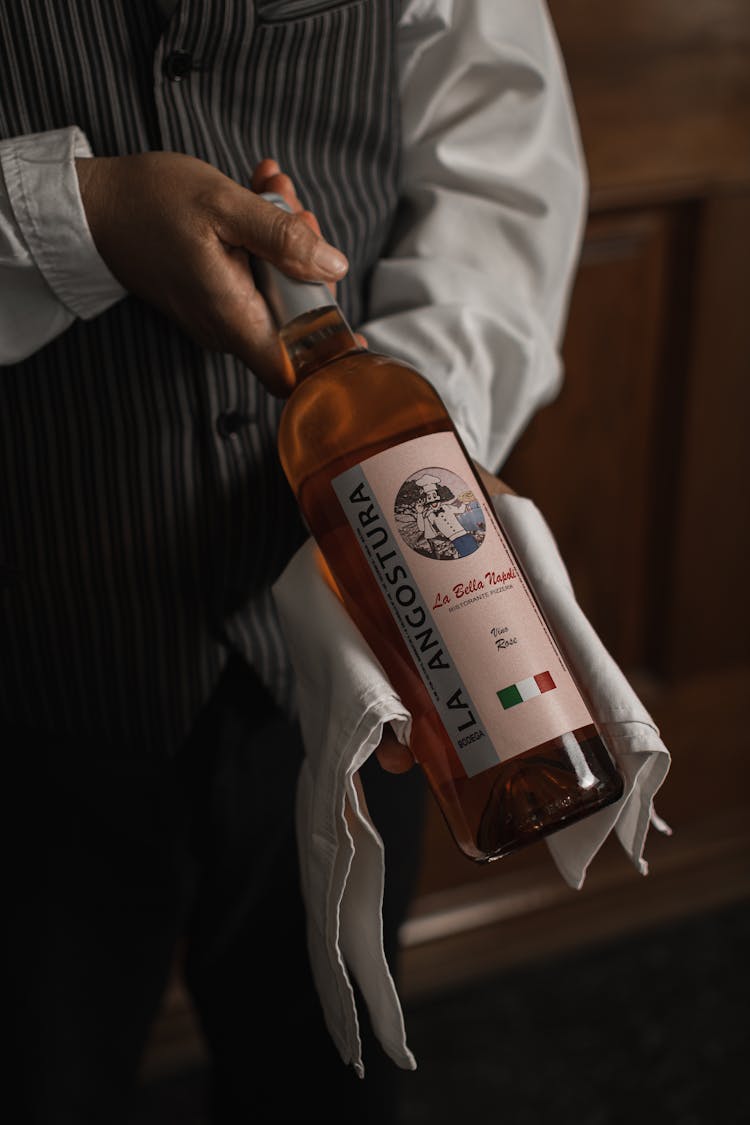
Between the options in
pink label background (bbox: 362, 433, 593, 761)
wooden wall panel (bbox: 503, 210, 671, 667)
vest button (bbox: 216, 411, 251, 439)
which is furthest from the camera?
→ wooden wall panel (bbox: 503, 210, 671, 667)

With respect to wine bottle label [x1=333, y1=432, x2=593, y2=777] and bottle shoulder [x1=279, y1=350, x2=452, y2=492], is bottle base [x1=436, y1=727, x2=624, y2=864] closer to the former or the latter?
wine bottle label [x1=333, y1=432, x2=593, y2=777]

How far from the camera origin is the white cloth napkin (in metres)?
0.50

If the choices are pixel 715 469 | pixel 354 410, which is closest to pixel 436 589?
pixel 354 410

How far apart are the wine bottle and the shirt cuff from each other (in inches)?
4.6

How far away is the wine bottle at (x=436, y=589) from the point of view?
1.59 ft

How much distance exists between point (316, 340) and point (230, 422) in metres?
0.13

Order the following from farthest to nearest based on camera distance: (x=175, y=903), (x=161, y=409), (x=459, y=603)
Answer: (x=175, y=903)
(x=161, y=409)
(x=459, y=603)

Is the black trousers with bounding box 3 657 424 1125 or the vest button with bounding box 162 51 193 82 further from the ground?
the vest button with bounding box 162 51 193 82

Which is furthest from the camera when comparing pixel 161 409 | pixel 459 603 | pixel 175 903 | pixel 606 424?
pixel 606 424

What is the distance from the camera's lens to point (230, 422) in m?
0.65

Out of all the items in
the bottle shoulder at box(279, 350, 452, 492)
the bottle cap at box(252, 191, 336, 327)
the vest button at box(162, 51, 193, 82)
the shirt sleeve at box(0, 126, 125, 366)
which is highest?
the vest button at box(162, 51, 193, 82)

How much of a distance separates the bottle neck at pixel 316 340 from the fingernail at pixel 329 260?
0.06ft

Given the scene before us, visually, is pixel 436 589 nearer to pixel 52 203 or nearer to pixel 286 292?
pixel 286 292

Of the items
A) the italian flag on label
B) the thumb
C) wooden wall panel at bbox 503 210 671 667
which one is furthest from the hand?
wooden wall panel at bbox 503 210 671 667
